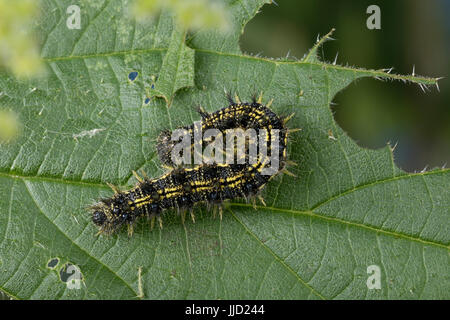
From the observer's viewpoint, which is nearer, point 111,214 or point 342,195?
point 111,214

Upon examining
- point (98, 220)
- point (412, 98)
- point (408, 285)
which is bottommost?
point (408, 285)

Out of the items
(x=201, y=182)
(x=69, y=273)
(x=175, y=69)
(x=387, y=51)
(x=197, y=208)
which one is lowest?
(x=69, y=273)

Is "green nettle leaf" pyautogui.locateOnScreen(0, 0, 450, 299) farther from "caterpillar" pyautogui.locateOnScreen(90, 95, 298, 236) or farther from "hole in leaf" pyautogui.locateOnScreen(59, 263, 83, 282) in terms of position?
"caterpillar" pyautogui.locateOnScreen(90, 95, 298, 236)

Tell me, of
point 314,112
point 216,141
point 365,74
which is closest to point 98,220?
point 216,141

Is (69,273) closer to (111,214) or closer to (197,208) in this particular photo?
(111,214)

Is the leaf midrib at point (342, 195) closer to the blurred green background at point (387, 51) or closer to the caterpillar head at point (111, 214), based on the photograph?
the caterpillar head at point (111, 214)

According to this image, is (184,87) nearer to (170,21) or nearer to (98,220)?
(170,21)

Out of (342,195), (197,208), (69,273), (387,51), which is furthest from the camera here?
(387,51)

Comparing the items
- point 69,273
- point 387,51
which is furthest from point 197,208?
point 387,51
